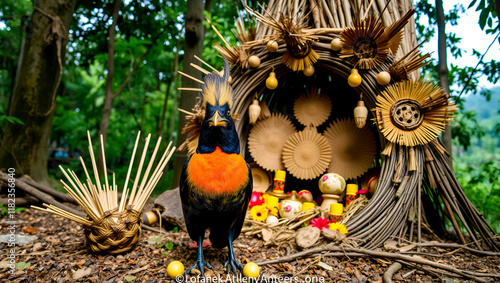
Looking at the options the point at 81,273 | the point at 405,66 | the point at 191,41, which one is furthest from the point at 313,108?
the point at 81,273

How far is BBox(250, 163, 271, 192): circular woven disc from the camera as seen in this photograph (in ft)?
8.95

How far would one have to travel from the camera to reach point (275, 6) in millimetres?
2553

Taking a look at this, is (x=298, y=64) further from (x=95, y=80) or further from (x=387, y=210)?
(x=95, y=80)

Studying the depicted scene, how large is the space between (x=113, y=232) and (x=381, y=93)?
6.51ft

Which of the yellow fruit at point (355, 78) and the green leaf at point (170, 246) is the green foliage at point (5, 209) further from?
the yellow fruit at point (355, 78)

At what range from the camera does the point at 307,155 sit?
104 inches

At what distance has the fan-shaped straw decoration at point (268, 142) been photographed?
271 cm

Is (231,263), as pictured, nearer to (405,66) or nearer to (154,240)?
(154,240)

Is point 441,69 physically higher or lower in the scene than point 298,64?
higher

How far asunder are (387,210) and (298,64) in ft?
4.06

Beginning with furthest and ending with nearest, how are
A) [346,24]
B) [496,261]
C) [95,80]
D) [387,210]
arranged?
[95,80] < [346,24] < [387,210] < [496,261]

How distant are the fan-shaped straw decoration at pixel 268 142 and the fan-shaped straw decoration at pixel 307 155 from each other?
9 centimetres

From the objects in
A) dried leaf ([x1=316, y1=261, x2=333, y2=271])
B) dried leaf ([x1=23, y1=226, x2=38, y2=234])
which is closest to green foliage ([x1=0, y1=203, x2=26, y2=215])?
dried leaf ([x1=23, y1=226, x2=38, y2=234])

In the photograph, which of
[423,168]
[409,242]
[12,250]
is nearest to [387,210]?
[409,242]
